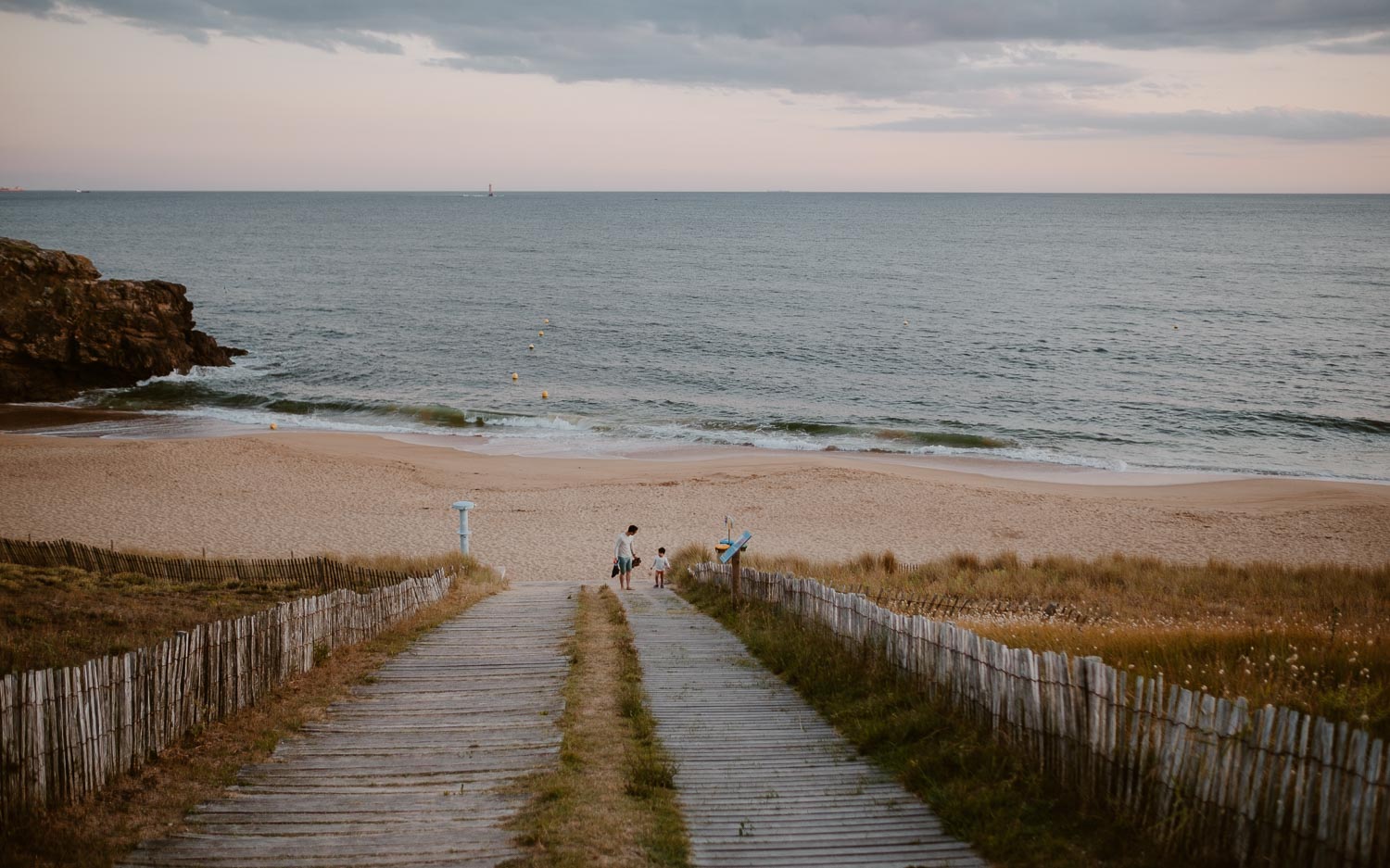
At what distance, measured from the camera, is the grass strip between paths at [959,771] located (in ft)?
19.0

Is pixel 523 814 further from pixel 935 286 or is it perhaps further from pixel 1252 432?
pixel 935 286

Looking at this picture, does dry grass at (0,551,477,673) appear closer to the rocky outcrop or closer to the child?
the child

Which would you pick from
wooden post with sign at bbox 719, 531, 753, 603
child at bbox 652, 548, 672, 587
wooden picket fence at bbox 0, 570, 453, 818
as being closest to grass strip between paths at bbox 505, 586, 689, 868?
wooden picket fence at bbox 0, 570, 453, 818

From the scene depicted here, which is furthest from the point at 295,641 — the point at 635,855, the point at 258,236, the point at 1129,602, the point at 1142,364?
the point at 258,236

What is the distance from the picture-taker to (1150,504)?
3281cm

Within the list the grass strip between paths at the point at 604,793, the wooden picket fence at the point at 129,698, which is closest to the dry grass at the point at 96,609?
the wooden picket fence at the point at 129,698

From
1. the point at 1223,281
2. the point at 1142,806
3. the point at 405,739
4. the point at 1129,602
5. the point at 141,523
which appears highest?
the point at 1223,281

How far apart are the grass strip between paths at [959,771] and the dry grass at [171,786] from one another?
477 centimetres

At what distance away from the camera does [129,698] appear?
7.00m

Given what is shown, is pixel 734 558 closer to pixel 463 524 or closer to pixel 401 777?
pixel 401 777

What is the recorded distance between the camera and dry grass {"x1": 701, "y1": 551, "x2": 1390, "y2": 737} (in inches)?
309

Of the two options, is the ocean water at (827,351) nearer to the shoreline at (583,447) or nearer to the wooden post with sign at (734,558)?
the shoreline at (583,447)

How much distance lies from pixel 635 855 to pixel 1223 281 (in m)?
106

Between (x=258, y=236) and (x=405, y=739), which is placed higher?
(x=258, y=236)
